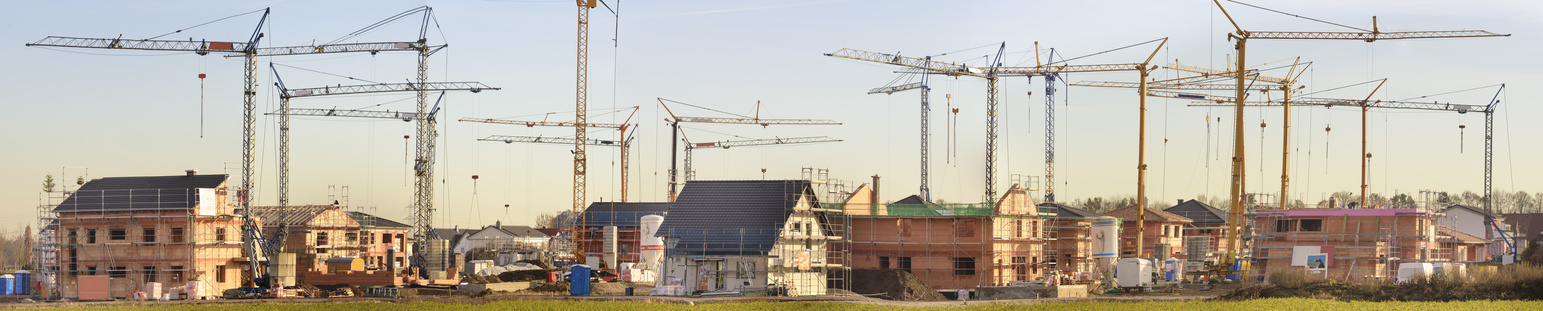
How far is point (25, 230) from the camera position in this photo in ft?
420

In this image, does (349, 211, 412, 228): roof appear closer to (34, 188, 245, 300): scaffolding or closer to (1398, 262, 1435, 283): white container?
(34, 188, 245, 300): scaffolding

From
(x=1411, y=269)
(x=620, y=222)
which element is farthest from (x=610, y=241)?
(x=1411, y=269)

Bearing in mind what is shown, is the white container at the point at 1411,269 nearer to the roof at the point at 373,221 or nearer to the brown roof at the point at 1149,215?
the brown roof at the point at 1149,215

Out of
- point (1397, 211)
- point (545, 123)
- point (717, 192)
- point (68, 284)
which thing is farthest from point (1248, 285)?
point (545, 123)

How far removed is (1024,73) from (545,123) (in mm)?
61512

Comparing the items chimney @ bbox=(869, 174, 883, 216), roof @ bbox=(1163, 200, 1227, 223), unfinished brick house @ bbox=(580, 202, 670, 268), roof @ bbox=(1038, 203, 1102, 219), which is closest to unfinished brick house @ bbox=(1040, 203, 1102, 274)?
roof @ bbox=(1038, 203, 1102, 219)

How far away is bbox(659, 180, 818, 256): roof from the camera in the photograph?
5903 centimetres

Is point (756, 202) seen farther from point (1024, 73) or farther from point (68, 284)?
point (1024, 73)

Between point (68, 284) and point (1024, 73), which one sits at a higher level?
point (1024, 73)

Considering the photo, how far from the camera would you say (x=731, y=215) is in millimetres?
60375

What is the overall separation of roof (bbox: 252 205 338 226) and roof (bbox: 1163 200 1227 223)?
2536 inches

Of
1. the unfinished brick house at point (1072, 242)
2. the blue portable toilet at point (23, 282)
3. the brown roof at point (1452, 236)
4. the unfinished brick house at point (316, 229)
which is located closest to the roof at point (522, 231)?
the unfinished brick house at point (316, 229)

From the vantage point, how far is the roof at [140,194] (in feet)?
199

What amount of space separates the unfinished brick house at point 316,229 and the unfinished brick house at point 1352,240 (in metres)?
53.5
